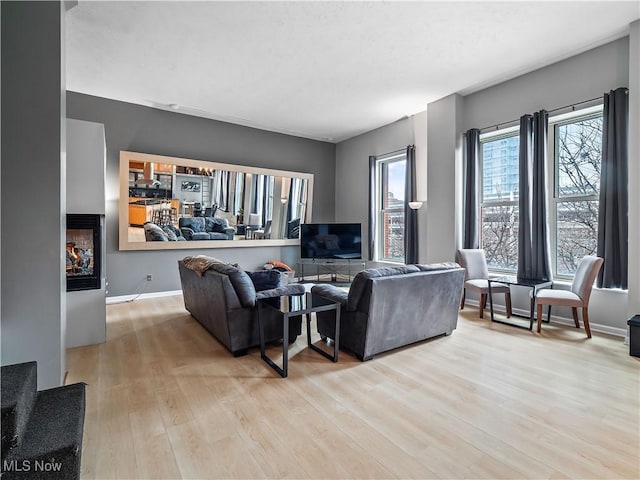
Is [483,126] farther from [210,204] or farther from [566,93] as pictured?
[210,204]

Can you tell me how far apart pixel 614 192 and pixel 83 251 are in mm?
5420

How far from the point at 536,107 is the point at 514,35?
3.83ft

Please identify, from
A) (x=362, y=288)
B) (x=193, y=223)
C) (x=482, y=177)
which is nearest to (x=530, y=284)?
(x=482, y=177)

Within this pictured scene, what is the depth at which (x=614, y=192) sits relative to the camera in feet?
11.4

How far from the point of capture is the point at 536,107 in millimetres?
4207

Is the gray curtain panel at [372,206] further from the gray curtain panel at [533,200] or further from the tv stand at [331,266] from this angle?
the gray curtain panel at [533,200]

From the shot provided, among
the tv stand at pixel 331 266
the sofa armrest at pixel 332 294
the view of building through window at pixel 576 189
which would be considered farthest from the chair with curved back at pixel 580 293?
the tv stand at pixel 331 266

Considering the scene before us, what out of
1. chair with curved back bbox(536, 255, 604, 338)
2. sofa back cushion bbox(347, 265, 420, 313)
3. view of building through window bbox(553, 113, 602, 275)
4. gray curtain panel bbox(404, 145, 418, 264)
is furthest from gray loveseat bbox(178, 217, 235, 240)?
view of building through window bbox(553, 113, 602, 275)

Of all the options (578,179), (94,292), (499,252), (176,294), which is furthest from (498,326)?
(176,294)

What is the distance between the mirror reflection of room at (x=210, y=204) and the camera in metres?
5.28

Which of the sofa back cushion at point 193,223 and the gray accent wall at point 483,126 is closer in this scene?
the gray accent wall at point 483,126

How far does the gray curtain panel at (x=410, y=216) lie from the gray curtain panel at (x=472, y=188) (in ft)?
3.22

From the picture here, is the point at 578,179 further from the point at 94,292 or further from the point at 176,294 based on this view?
the point at 176,294

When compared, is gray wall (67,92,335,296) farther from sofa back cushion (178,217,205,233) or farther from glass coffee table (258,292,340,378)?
glass coffee table (258,292,340,378)
